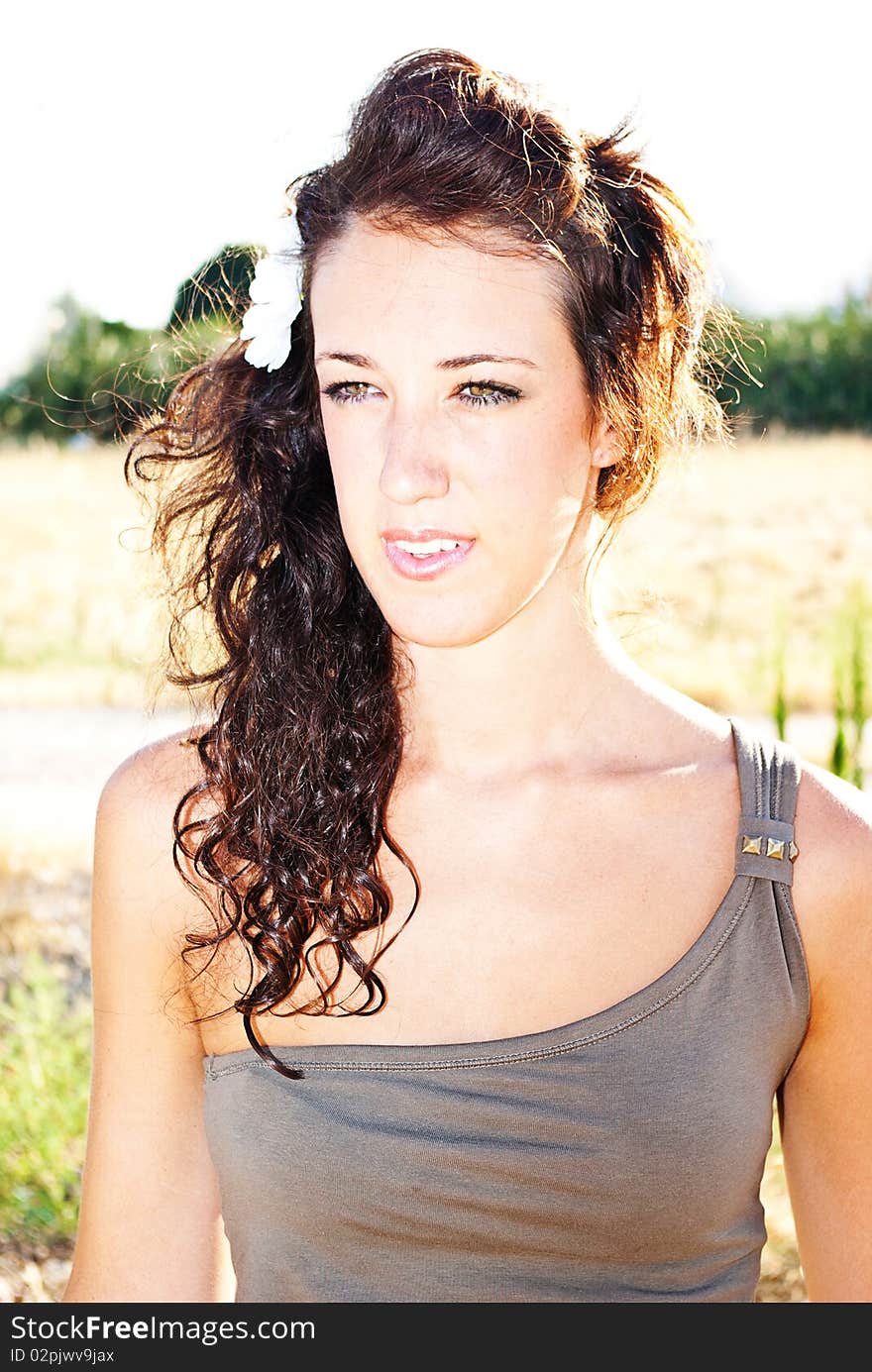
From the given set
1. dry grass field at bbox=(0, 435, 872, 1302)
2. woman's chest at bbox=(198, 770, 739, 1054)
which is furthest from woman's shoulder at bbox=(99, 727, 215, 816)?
dry grass field at bbox=(0, 435, 872, 1302)

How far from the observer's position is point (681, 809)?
1269 millimetres

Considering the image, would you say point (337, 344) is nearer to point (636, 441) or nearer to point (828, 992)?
→ point (636, 441)

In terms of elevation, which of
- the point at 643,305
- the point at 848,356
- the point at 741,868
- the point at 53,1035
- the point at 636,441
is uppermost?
the point at 848,356

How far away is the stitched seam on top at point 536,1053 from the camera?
1168 millimetres

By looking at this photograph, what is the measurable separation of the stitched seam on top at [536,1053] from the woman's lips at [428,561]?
400mm

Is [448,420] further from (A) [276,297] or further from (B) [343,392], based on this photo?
(A) [276,297]

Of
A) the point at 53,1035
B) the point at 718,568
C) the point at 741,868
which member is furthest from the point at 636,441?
the point at 53,1035

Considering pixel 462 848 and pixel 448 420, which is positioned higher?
pixel 448 420

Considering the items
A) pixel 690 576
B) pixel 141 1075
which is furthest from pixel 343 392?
pixel 690 576

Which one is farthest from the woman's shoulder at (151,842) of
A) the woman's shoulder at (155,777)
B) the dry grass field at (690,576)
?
the dry grass field at (690,576)

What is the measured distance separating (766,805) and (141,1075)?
0.64 meters

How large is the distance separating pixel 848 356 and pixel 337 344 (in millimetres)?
1686

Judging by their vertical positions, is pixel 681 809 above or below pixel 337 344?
below

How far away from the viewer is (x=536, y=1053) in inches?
46.0
